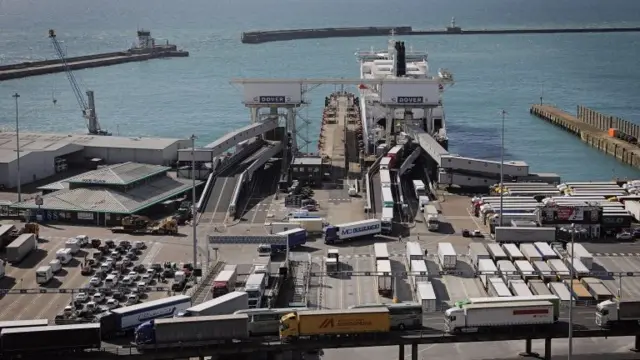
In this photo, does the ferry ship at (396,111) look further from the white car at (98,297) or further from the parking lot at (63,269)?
the white car at (98,297)

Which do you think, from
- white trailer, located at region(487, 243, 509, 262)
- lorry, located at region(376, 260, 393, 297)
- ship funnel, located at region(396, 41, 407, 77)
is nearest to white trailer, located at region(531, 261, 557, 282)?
white trailer, located at region(487, 243, 509, 262)

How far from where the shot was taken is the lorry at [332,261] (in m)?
27.3

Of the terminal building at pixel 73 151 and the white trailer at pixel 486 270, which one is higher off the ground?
the terminal building at pixel 73 151

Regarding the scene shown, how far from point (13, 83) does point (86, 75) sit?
800 cm

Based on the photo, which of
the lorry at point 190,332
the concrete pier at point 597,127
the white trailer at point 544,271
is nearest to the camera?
the lorry at point 190,332

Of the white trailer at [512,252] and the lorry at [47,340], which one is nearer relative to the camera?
the lorry at [47,340]

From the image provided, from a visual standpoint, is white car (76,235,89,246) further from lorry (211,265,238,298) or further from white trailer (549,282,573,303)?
white trailer (549,282,573,303)

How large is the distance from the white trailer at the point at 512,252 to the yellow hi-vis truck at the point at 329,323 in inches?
345

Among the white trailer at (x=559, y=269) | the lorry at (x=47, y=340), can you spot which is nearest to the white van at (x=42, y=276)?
the lorry at (x=47, y=340)

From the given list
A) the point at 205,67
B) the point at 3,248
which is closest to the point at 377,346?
the point at 3,248

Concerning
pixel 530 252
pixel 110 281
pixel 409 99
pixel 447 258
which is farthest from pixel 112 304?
pixel 409 99

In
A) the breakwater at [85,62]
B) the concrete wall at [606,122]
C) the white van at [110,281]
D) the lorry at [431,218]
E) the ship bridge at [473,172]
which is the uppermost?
the breakwater at [85,62]

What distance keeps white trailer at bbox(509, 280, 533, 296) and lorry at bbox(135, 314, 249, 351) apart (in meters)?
8.39

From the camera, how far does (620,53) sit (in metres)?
104
